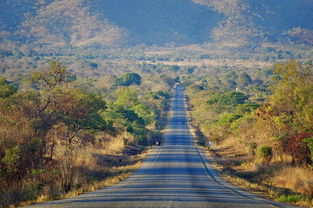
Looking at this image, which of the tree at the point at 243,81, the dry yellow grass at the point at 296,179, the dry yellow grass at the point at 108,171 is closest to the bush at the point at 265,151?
the dry yellow grass at the point at 296,179

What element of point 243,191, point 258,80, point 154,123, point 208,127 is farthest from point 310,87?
point 258,80

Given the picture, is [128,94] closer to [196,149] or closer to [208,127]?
[208,127]

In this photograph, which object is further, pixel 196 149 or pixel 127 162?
pixel 196 149

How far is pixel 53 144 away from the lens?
29.0 meters

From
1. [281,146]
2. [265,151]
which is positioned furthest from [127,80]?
[281,146]

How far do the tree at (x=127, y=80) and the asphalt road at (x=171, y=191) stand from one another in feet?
311

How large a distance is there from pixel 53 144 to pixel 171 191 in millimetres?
10348

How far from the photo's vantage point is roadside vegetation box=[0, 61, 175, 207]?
22278 mm

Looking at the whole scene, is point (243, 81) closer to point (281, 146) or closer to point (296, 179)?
point (281, 146)

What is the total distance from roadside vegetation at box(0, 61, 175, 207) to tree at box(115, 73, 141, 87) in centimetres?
8329

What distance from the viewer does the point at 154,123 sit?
8350 centimetres

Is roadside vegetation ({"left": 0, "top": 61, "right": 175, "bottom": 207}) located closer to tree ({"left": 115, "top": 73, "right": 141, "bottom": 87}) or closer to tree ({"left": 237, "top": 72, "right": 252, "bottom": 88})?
tree ({"left": 115, "top": 73, "right": 141, "bottom": 87})

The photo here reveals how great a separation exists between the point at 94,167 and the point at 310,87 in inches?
647

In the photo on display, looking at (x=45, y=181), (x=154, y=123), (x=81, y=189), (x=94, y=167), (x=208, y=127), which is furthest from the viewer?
(x=154, y=123)
